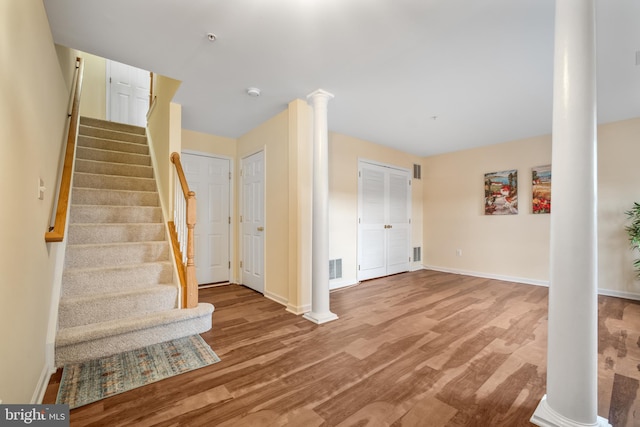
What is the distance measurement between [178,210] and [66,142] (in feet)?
4.12

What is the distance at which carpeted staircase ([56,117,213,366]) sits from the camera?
2184mm

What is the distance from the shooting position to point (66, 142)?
Answer: 2793mm

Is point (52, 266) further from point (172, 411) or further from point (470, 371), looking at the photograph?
point (470, 371)

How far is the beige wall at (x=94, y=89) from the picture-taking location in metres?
4.66

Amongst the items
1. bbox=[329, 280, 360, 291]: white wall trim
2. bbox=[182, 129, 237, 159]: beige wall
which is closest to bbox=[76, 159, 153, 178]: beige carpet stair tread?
bbox=[182, 129, 237, 159]: beige wall

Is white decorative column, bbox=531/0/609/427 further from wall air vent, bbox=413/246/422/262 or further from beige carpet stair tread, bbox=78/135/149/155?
beige carpet stair tread, bbox=78/135/149/155

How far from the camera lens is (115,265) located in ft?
8.99

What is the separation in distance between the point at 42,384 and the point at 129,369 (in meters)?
0.45

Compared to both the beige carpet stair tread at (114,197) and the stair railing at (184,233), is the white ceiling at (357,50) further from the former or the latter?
the beige carpet stair tread at (114,197)

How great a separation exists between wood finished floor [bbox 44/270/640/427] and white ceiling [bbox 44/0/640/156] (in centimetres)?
245

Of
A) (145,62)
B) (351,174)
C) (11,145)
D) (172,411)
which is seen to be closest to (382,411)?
(172,411)

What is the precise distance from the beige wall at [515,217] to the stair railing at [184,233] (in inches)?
191

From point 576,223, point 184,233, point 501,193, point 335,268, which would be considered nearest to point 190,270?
point 184,233

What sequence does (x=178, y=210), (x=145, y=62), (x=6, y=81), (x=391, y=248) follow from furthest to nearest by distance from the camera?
1. (x=391, y=248)
2. (x=178, y=210)
3. (x=145, y=62)
4. (x=6, y=81)
